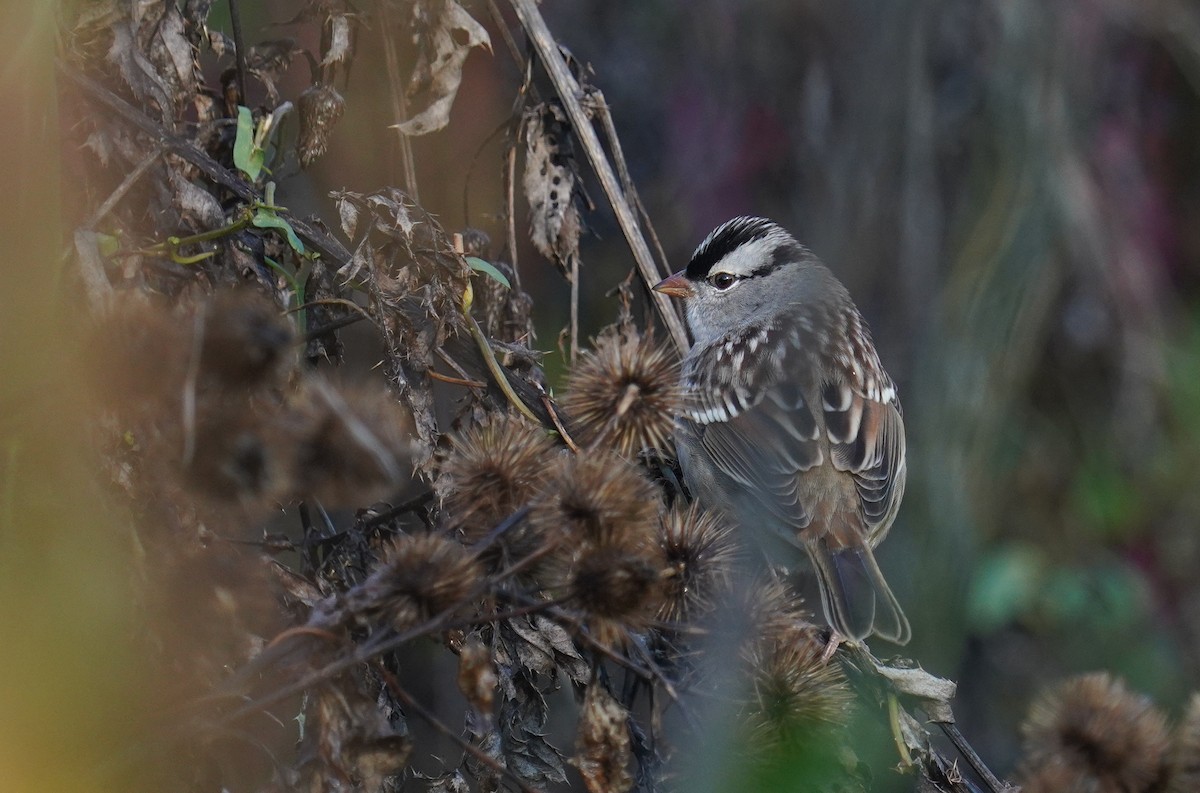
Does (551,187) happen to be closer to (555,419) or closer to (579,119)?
(579,119)

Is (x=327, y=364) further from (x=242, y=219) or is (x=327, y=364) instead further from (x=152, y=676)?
(x=152, y=676)

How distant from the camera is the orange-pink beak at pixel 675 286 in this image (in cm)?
454

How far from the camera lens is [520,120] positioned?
3.92 m

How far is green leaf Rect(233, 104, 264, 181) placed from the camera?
128 inches

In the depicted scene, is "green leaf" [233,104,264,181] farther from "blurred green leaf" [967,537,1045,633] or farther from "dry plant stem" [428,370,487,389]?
"blurred green leaf" [967,537,1045,633]

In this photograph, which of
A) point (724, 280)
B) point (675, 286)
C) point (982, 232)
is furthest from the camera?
point (982, 232)

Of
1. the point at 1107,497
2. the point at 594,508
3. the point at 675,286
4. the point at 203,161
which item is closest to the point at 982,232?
the point at 1107,497

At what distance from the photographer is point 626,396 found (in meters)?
2.75

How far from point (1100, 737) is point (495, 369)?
1.75 meters

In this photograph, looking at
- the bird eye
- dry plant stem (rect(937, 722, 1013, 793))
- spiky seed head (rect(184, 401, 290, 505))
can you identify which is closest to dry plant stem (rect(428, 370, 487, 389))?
spiky seed head (rect(184, 401, 290, 505))

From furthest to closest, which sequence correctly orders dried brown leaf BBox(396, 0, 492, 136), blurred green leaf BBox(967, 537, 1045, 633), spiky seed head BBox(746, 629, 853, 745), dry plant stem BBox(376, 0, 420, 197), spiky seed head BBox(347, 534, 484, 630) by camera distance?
blurred green leaf BBox(967, 537, 1045, 633), dry plant stem BBox(376, 0, 420, 197), dried brown leaf BBox(396, 0, 492, 136), spiky seed head BBox(746, 629, 853, 745), spiky seed head BBox(347, 534, 484, 630)

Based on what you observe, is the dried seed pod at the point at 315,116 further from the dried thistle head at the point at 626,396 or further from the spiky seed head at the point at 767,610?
the spiky seed head at the point at 767,610

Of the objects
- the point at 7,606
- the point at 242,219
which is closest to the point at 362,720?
the point at 7,606

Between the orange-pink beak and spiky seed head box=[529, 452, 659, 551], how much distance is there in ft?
6.75
